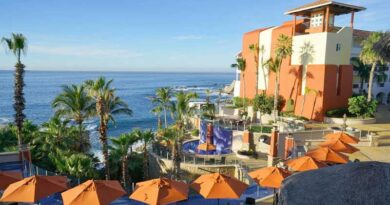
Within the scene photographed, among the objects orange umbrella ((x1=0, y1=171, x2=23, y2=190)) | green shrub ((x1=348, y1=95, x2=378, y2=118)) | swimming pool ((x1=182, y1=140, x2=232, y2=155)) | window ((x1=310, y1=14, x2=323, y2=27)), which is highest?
window ((x1=310, y1=14, x2=323, y2=27))

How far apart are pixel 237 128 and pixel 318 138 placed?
8.15m

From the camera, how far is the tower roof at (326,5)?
33.1 m

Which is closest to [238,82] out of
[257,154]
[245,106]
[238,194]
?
[245,106]

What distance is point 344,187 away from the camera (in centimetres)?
462

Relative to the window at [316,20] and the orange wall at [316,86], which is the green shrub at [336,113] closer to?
the orange wall at [316,86]

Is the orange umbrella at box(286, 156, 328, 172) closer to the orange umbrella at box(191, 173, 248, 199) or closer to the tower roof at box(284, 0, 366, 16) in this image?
the orange umbrella at box(191, 173, 248, 199)

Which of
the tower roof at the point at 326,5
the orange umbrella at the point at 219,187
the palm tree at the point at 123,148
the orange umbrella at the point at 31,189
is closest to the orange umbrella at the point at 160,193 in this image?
the orange umbrella at the point at 219,187

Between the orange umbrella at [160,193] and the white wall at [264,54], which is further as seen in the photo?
the white wall at [264,54]

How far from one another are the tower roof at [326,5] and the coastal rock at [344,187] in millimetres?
32192

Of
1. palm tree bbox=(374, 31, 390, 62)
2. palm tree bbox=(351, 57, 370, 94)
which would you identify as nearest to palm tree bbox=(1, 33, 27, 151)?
palm tree bbox=(374, 31, 390, 62)

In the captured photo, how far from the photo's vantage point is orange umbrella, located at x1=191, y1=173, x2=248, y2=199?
11.9 m

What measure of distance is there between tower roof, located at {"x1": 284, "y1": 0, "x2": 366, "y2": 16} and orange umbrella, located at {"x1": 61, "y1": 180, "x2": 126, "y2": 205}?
99.1ft

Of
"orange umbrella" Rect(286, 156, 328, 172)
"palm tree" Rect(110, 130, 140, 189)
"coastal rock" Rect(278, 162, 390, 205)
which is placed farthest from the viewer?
"palm tree" Rect(110, 130, 140, 189)

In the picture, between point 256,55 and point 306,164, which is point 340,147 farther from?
point 256,55
